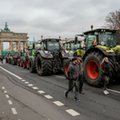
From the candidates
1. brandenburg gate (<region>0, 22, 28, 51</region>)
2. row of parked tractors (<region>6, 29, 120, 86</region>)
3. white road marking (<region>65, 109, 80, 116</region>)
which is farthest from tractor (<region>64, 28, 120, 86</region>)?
brandenburg gate (<region>0, 22, 28, 51</region>)

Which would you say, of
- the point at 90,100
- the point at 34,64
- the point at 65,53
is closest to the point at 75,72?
the point at 90,100

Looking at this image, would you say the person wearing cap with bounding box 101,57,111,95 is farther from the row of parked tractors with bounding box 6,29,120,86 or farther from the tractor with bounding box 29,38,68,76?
the tractor with bounding box 29,38,68,76

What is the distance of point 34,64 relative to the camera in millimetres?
19031

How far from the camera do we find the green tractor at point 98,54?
11.1m

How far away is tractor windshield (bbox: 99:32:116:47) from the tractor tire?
3.92ft

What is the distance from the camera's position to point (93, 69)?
12.1 metres

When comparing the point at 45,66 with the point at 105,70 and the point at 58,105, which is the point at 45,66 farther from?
the point at 58,105

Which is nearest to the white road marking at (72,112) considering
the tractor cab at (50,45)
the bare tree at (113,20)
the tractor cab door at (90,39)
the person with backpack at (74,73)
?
the person with backpack at (74,73)

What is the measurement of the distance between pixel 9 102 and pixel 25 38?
9775 centimetres

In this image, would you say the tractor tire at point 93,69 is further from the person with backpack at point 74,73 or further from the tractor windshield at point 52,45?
the tractor windshield at point 52,45

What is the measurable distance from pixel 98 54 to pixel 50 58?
223 inches

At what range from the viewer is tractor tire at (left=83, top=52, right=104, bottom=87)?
11.3 metres

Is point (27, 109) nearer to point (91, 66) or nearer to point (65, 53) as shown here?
point (91, 66)

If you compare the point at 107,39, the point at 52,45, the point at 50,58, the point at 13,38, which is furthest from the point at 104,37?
the point at 13,38
